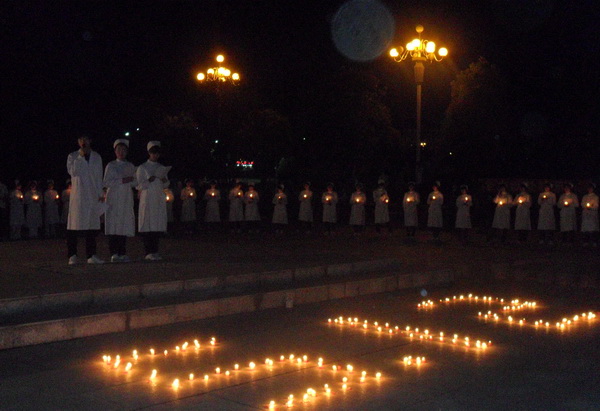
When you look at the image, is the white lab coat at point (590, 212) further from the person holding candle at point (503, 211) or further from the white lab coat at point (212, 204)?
the white lab coat at point (212, 204)

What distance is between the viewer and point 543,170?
123 feet

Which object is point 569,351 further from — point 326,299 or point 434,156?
point 434,156

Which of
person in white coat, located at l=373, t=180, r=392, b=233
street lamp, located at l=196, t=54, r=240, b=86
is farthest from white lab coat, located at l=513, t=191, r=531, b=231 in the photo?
street lamp, located at l=196, t=54, r=240, b=86

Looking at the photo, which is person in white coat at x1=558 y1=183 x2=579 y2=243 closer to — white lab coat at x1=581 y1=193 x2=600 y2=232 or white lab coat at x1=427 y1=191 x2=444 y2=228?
white lab coat at x1=581 y1=193 x2=600 y2=232

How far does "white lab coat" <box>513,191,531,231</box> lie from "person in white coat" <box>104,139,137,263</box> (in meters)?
12.7

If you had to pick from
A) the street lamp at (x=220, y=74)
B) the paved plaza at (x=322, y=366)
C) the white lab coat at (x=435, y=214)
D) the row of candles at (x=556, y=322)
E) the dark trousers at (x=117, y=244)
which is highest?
the street lamp at (x=220, y=74)

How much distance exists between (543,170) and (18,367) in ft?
112

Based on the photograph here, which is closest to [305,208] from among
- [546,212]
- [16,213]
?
[546,212]

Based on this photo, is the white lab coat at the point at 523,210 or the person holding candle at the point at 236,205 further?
the person holding candle at the point at 236,205

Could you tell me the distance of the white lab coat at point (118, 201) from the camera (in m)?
11.6

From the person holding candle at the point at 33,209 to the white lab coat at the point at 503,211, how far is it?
1267 centimetres

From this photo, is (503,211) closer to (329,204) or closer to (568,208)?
(568,208)

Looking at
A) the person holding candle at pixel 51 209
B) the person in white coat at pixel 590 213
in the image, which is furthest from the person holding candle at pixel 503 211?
the person holding candle at pixel 51 209

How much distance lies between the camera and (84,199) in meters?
11.2
